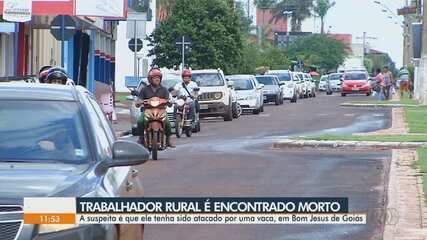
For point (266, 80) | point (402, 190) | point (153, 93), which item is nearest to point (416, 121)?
point (153, 93)


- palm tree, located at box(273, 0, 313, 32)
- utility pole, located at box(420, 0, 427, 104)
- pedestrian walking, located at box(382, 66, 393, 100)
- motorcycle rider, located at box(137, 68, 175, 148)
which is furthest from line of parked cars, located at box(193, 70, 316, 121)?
palm tree, located at box(273, 0, 313, 32)

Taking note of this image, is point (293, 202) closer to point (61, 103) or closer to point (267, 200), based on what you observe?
point (267, 200)

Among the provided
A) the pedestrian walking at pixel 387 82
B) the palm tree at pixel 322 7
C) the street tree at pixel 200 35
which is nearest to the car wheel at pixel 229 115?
the street tree at pixel 200 35

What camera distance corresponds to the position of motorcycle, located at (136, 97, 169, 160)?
69.0ft

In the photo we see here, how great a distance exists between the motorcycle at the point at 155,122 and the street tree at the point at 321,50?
10296 centimetres

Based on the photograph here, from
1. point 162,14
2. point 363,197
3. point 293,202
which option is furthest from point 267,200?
point 162,14

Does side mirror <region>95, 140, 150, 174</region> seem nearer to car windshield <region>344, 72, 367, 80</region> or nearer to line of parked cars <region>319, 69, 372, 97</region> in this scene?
line of parked cars <region>319, 69, 372, 97</region>

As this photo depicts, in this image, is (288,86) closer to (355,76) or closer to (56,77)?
(355,76)

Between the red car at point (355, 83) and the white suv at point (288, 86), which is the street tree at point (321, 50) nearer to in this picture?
the red car at point (355, 83)

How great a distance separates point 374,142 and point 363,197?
28.3 feet

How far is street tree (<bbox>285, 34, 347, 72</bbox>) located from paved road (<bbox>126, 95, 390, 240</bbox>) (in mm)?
96452

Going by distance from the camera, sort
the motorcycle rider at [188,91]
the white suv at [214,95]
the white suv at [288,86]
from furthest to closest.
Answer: the white suv at [288,86] → the white suv at [214,95] → the motorcycle rider at [188,91]

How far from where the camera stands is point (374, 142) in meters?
23.2

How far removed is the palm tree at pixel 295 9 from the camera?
420 ft
